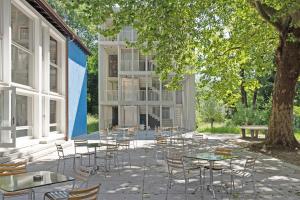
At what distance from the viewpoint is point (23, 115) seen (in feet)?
49.3

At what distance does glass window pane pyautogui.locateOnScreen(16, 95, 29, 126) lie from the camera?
1446 cm

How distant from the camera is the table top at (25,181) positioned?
198 inches

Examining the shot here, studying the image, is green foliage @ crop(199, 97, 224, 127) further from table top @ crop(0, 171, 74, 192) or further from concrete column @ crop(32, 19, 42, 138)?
table top @ crop(0, 171, 74, 192)

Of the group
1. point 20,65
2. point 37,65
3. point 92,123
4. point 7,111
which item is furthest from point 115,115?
point 7,111

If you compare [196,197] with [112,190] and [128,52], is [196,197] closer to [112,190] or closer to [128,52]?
[112,190]

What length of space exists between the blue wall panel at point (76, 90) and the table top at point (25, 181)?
15261mm

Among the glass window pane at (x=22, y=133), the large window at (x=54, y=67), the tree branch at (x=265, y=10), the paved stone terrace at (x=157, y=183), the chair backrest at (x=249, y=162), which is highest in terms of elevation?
the tree branch at (x=265, y=10)

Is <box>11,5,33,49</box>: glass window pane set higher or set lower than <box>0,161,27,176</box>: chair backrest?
Answer: higher

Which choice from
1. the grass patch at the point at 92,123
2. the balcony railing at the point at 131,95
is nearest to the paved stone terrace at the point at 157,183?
the balcony railing at the point at 131,95

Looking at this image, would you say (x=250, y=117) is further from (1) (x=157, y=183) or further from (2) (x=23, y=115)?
(1) (x=157, y=183)

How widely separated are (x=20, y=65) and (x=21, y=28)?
60.4 inches

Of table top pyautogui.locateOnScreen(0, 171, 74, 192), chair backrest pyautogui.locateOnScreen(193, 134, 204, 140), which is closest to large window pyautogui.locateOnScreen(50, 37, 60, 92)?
chair backrest pyautogui.locateOnScreen(193, 134, 204, 140)

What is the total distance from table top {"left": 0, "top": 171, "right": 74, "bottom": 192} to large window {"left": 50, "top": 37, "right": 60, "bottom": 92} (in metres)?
13.8

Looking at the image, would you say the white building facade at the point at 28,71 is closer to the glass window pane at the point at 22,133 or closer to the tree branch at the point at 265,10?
the glass window pane at the point at 22,133
